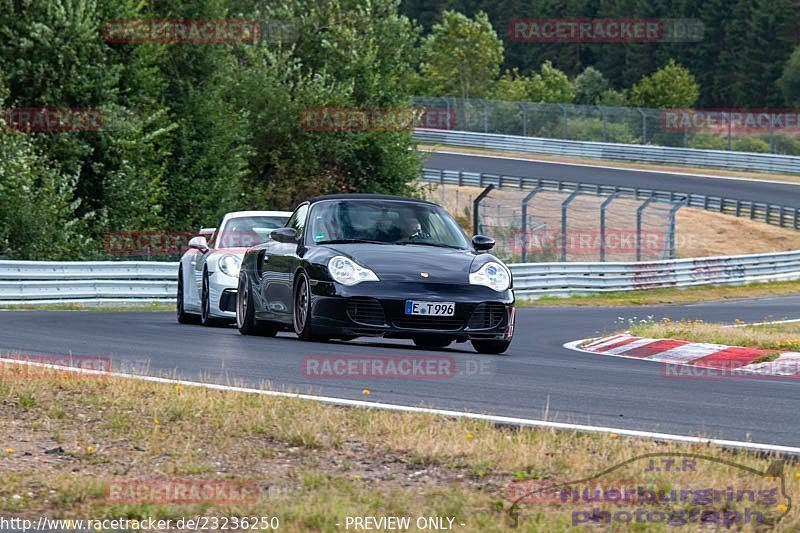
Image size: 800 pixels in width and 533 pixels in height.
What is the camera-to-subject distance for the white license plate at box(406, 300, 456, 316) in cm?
1212

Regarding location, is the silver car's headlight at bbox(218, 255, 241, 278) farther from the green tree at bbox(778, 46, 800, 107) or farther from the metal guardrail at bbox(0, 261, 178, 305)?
the green tree at bbox(778, 46, 800, 107)

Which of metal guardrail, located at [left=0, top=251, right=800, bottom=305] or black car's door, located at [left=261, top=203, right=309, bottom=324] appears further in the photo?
metal guardrail, located at [left=0, top=251, right=800, bottom=305]

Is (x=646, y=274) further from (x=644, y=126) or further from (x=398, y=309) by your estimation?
(x=644, y=126)

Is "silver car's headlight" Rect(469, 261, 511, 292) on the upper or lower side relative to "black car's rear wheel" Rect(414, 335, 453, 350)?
upper

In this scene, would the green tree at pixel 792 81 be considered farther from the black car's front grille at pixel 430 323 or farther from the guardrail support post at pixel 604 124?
the black car's front grille at pixel 430 323

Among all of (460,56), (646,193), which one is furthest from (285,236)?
(460,56)

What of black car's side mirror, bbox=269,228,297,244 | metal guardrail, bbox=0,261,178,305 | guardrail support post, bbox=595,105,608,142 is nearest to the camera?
black car's side mirror, bbox=269,228,297,244

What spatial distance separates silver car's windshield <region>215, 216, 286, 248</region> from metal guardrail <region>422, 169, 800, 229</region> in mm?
31747

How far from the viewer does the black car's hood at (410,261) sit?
1227cm

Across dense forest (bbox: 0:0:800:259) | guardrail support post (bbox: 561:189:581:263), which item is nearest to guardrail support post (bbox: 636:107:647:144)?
dense forest (bbox: 0:0:800:259)

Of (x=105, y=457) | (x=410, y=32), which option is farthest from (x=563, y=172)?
(x=105, y=457)

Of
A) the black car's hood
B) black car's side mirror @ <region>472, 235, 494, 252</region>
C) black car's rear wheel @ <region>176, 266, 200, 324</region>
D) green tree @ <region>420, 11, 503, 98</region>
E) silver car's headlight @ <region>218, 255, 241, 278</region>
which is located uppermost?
green tree @ <region>420, 11, 503, 98</region>

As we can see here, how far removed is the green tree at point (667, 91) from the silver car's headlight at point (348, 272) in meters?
89.3

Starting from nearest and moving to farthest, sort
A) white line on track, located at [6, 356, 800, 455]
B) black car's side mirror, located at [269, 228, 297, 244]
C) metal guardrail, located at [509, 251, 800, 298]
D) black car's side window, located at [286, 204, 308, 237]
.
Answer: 1. white line on track, located at [6, 356, 800, 455]
2. black car's side mirror, located at [269, 228, 297, 244]
3. black car's side window, located at [286, 204, 308, 237]
4. metal guardrail, located at [509, 251, 800, 298]
